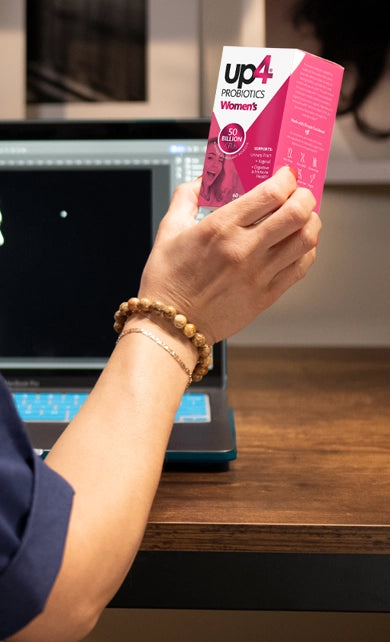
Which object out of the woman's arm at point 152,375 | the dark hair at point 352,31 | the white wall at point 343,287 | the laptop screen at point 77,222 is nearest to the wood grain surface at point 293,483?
the woman's arm at point 152,375

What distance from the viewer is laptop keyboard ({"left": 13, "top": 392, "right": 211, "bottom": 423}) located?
748 mm

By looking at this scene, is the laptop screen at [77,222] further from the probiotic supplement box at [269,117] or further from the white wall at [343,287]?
the white wall at [343,287]

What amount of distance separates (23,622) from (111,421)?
0.13 meters

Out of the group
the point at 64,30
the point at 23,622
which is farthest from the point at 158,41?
the point at 23,622

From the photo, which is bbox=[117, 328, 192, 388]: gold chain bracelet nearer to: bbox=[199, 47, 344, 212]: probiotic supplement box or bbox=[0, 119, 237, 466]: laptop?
bbox=[199, 47, 344, 212]: probiotic supplement box

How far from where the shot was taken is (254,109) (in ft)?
1.85

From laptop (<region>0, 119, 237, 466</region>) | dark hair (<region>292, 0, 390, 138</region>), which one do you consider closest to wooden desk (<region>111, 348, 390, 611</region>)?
laptop (<region>0, 119, 237, 466</region>)

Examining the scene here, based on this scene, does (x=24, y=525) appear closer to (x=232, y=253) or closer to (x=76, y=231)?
(x=232, y=253)

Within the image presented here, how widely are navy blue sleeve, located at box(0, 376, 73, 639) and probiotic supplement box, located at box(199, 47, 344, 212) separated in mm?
287

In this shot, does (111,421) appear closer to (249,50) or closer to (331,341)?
(249,50)

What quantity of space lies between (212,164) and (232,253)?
106 mm

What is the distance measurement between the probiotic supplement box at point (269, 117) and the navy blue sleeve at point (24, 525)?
29 centimetres

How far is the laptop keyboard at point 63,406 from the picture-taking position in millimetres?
748

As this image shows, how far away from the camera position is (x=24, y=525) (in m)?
0.39
